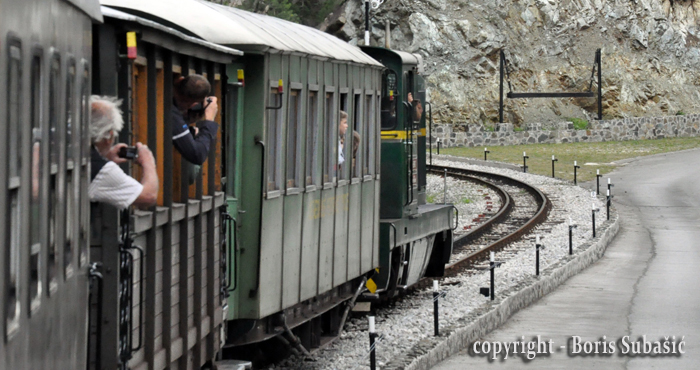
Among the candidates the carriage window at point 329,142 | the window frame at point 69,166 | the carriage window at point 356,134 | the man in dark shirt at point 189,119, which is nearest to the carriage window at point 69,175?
the window frame at point 69,166

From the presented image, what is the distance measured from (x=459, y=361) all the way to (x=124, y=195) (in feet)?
24.1

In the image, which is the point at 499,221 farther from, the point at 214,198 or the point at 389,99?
the point at 214,198

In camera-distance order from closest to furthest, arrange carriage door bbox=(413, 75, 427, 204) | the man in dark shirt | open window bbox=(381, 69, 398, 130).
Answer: the man in dark shirt
open window bbox=(381, 69, 398, 130)
carriage door bbox=(413, 75, 427, 204)

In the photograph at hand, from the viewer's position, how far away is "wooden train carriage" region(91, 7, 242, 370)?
206 inches

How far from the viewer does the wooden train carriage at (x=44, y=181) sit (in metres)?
3.15

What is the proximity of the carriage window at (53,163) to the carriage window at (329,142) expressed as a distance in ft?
21.1

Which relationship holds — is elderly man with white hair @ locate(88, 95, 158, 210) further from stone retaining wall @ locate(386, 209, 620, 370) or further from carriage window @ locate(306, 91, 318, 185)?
stone retaining wall @ locate(386, 209, 620, 370)

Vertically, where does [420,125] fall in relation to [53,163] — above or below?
above

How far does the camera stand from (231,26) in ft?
28.1

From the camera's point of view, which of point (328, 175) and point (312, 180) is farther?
point (328, 175)

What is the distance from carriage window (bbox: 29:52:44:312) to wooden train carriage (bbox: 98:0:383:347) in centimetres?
360

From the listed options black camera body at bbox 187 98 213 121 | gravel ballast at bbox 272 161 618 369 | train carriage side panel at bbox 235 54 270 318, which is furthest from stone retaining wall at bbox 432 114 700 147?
black camera body at bbox 187 98 213 121

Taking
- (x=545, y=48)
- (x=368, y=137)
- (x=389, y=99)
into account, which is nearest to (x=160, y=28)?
(x=368, y=137)

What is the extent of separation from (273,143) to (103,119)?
3957 mm
